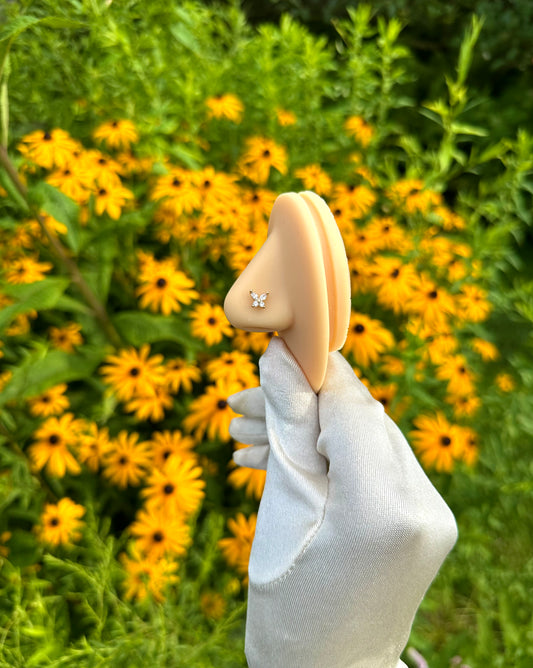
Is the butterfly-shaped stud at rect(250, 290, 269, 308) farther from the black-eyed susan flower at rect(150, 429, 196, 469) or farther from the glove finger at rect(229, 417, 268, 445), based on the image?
the black-eyed susan flower at rect(150, 429, 196, 469)

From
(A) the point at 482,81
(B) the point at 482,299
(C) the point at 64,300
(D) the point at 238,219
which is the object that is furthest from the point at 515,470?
(A) the point at 482,81

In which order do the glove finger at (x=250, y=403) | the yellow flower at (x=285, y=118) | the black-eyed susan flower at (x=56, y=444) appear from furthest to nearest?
1. the yellow flower at (x=285, y=118)
2. the black-eyed susan flower at (x=56, y=444)
3. the glove finger at (x=250, y=403)

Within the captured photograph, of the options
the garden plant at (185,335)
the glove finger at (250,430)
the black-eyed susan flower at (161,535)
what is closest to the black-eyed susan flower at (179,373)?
the garden plant at (185,335)

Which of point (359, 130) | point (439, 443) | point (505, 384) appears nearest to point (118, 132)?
point (359, 130)

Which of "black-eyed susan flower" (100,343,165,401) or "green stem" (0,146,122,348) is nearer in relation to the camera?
"green stem" (0,146,122,348)

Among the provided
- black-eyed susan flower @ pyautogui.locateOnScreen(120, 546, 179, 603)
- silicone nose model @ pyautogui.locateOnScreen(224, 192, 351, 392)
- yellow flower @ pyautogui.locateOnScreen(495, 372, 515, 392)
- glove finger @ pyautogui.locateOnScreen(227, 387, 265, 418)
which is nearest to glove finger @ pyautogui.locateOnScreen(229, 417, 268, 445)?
glove finger @ pyautogui.locateOnScreen(227, 387, 265, 418)

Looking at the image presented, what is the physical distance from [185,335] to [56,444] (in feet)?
0.98

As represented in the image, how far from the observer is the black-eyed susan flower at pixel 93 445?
0.97m

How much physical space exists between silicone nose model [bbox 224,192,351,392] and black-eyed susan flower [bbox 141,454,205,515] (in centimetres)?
45

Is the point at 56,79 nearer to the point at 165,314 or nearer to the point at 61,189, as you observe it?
the point at 61,189

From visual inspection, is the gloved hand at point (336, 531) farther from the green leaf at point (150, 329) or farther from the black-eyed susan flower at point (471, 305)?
the black-eyed susan flower at point (471, 305)

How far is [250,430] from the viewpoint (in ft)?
2.25

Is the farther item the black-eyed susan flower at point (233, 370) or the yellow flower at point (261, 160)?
the yellow flower at point (261, 160)

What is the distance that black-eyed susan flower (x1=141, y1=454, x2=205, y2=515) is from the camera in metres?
0.94
